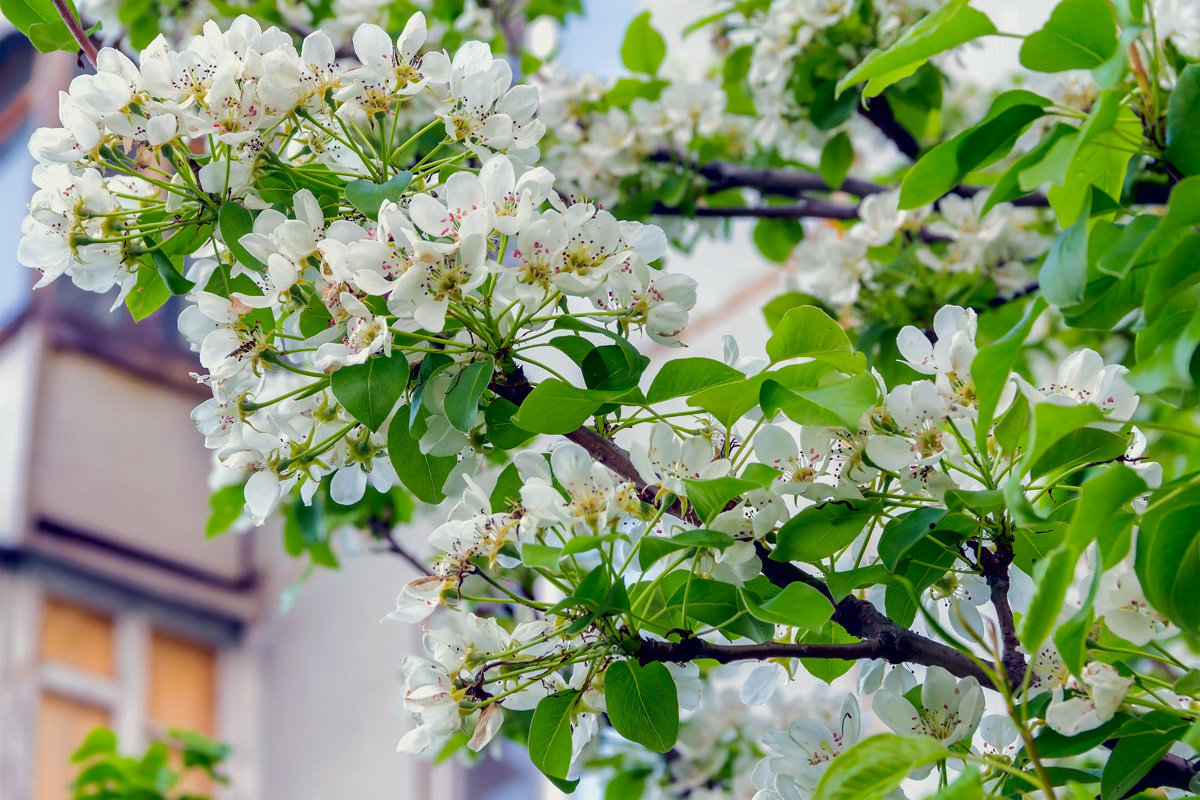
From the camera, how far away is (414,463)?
1144 mm

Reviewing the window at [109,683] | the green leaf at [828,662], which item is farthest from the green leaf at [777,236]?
the window at [109,683]

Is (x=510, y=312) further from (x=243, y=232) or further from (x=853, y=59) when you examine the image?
(x=853, y=59)

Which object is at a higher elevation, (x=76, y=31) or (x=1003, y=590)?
(x=76, y=31)

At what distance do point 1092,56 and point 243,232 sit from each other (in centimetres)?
69

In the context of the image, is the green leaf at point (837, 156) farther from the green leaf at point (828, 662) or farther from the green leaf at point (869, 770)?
the green leaf at point (869, 770)

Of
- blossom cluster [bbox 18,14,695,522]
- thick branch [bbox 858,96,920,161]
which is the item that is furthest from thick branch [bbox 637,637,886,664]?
thick branch [bbox 858,96,920,161]

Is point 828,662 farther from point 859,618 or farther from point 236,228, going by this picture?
point 236,228

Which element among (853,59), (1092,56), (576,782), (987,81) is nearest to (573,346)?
(576,782)

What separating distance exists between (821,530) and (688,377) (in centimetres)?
15

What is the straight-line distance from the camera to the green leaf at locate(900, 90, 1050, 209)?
1.07 m

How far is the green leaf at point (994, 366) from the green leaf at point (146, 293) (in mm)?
690

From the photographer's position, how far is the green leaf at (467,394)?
3.40 ft

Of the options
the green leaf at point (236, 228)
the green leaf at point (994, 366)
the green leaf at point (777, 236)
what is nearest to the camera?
the green leaf at point (994, 366)

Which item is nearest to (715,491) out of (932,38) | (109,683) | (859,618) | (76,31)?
(859,618)
